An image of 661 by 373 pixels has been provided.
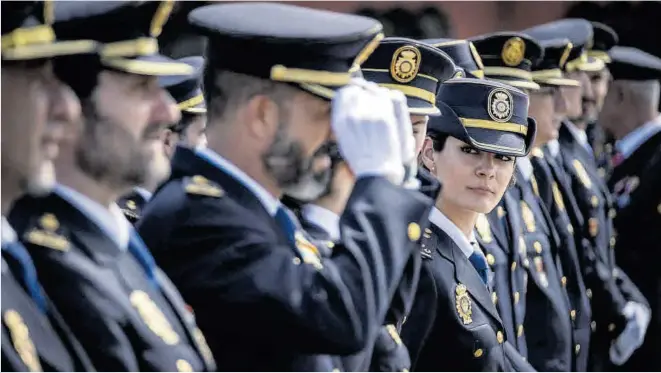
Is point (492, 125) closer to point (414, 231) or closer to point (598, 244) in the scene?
point (414, 231)

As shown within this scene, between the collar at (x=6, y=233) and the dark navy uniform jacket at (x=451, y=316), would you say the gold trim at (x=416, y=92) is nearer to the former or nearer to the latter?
the dark navy uniform jacket at (x=451, y=316)

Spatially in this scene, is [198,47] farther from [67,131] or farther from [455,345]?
[67,131]

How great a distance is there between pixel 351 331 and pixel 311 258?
233mm

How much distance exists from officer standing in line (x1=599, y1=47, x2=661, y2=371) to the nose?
310 cm

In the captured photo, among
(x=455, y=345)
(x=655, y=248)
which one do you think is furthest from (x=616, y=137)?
(x=455, y=345)

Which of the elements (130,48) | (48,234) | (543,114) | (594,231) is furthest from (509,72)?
(48,234)

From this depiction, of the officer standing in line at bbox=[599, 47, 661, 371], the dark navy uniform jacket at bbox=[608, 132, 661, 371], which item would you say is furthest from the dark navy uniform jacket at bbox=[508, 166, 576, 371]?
the dark navy uniform jacket at bbox=[608, 132, 661, 371]

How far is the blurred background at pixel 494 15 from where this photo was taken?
11133 millimetres

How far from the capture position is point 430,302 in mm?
4863

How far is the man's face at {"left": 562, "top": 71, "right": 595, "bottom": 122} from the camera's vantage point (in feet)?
25.5

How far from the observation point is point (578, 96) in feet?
26.1

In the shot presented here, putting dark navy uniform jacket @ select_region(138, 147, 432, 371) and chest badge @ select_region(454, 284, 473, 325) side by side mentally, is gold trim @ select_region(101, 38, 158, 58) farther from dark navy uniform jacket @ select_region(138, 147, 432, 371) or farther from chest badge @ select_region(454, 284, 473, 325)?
chest badge @ select_region(454, 284, 473, 325)

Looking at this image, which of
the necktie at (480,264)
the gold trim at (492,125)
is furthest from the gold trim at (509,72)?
the necktie at (480,264)

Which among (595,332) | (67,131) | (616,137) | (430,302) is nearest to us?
(67,131)
